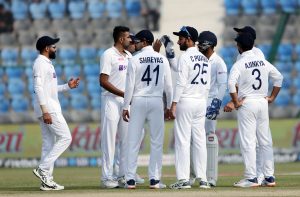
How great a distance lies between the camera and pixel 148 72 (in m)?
13.7

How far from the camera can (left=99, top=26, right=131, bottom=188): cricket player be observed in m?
14.3

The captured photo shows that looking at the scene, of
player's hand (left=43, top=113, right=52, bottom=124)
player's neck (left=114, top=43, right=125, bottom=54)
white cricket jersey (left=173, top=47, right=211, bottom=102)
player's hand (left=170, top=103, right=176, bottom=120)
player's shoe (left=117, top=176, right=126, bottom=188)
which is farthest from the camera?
player's neck (left=114, top=43, right=125, bottom=54)

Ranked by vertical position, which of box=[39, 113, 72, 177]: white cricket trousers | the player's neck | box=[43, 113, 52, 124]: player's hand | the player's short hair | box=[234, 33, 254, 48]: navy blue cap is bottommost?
box=[39, 113, 72, 177]: white cricket trousers

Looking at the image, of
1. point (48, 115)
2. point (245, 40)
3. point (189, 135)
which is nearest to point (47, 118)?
point (48, 115)

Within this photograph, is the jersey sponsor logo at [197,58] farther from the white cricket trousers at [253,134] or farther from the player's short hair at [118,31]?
Answer: the player's short hair at [118,31]

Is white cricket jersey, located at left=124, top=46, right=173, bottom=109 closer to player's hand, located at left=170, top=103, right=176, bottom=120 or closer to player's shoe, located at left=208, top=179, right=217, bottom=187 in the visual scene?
player's hand, located at left=170, top=103, right=176, bottom=120

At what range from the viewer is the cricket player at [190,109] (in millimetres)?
13523

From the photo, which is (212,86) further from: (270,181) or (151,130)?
(270,181)

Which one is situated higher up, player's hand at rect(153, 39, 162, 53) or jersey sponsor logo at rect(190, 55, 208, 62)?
player's hand at rect(153, 39, 162, 53)

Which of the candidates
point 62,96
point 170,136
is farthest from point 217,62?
point 62,96

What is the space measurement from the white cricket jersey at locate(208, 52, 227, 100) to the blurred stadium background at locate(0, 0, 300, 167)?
29.9 feet

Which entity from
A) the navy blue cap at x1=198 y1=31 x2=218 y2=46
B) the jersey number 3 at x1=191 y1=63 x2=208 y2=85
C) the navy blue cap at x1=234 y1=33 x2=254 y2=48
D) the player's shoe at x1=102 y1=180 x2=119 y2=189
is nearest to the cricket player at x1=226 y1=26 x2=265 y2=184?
the navy blue cap at x1=234 y1=33 x2=254 y2=48

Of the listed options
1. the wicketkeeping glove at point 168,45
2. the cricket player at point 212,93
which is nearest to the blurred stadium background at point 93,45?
the cricket player at point 212,93

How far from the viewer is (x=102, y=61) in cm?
1439
